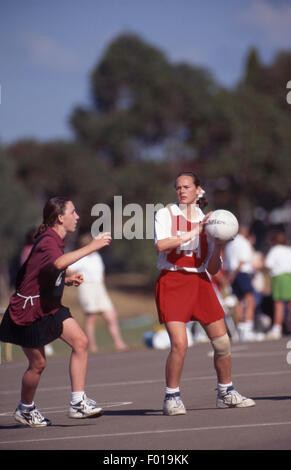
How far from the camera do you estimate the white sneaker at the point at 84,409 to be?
8867mm

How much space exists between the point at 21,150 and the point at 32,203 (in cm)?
1195

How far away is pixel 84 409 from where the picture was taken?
29.1 ft

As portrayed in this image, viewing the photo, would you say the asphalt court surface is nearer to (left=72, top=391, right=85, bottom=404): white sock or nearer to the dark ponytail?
(left=72, top=391, right=85, bottom=404): white sock

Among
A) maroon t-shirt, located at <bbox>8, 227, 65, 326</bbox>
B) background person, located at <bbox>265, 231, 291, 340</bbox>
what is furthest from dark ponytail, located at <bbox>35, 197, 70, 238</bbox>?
background person, located at <bbox>265, 231, 291, 340</bbox>

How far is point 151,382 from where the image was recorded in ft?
41.1

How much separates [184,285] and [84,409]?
4.66 feet

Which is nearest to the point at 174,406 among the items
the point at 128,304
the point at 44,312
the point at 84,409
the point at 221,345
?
the point at 221,345

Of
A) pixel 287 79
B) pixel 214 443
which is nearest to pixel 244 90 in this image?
pixel 287 79

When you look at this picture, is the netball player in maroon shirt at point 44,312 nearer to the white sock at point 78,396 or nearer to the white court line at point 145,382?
the white sock at point 78,396

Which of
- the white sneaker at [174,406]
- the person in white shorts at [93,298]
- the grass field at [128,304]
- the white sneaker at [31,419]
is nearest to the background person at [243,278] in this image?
the person in white shorts at [93,298]

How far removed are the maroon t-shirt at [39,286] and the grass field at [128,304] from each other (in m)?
16.9

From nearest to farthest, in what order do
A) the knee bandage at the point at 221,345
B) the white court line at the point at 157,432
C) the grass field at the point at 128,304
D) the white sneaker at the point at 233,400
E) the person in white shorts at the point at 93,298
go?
the white court line at the point at 157,432 < the knee bandage at the point at 221,345 < the white sneaker at the point at 233,400 < the person in white shorts at the point at 93,298 < the grass field at the point at 128,304

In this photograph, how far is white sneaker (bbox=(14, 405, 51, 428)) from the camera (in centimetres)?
876

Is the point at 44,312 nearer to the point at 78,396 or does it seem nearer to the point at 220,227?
the point at 78,396
